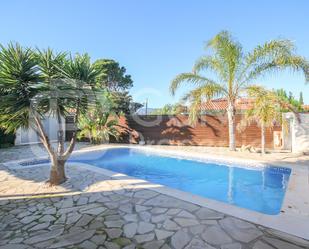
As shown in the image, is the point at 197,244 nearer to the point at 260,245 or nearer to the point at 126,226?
the point at 260,245

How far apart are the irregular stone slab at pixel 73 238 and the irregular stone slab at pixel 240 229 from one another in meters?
2.15

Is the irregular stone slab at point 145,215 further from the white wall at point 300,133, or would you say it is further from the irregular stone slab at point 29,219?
the white wall at point 300,133

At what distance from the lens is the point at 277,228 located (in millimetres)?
3414

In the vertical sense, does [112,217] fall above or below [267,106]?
below

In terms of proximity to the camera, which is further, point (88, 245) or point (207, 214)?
point (207, 214)

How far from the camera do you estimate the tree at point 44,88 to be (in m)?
5.35

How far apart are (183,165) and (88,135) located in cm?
828

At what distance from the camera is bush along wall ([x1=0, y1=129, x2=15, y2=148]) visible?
546 inches

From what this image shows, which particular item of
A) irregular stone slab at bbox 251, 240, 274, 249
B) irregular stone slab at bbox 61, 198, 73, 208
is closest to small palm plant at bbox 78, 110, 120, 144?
irregular stone slab at bbox 61, 198, 73, 208

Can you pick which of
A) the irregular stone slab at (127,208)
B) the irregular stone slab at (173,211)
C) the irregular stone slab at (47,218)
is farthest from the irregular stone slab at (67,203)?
the irregular stone slab at (173,211)

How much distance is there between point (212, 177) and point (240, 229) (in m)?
5.06

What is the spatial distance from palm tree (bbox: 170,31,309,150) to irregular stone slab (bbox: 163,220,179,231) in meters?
8.59

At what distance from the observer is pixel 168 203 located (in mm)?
4559

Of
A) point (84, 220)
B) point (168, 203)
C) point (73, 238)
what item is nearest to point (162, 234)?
point (168, 203)
